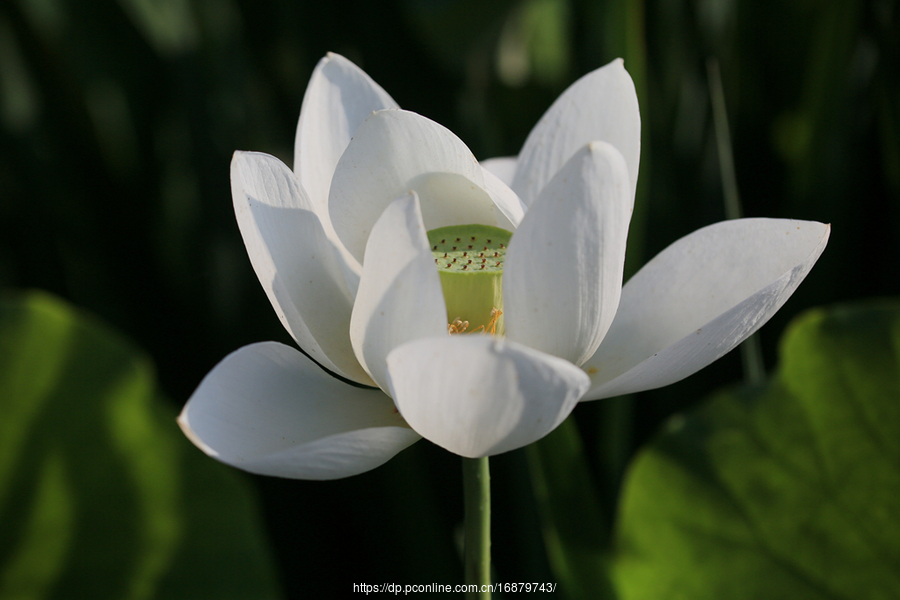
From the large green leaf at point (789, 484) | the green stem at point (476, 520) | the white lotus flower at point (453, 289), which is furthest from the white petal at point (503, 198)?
the large green leaf at point (789, 484)

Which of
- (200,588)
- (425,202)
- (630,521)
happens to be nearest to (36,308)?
(200,588)

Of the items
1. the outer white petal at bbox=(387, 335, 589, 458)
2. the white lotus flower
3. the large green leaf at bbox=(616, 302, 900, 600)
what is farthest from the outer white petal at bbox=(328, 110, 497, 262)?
the large green leaf at bbox=(616, 302, 900, 600)

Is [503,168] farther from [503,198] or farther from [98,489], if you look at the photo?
[98,489]

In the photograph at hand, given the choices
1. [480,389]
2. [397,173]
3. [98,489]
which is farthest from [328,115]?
[98,489]

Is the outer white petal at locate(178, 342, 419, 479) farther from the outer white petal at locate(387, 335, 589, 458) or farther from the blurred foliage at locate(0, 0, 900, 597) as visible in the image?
the blurred foliage at locate(0, 0, 900, 597)

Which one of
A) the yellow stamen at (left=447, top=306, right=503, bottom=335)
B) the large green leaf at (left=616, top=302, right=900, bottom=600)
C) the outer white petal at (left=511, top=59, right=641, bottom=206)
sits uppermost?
the outer white petal at (left=511, top=59, right=641, bottom=206)

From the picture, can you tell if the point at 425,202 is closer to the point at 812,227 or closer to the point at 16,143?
the point at 812,227
